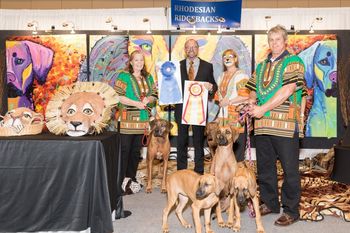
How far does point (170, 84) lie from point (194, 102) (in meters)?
0.37

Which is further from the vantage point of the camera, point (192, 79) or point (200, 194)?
point (192, 79)

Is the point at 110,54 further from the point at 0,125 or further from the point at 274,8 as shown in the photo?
the point at 0,125

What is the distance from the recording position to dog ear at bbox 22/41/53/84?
7750mm

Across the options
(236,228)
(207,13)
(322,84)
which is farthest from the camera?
(322,84)

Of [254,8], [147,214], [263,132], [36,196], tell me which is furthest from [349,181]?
[254,8]

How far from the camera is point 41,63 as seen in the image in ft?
25.5

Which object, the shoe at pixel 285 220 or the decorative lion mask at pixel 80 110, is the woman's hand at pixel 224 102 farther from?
the decorative lion mask at pixel 80 110

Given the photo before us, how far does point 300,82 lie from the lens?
341 centimetres

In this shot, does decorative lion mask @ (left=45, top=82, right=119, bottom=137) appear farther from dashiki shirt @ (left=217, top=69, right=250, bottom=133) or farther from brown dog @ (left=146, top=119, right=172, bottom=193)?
dashiki shirt @ (left=217, top=69, right=250, bottom=133)

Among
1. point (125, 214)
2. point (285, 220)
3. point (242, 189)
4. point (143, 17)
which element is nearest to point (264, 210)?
point (285, 220)

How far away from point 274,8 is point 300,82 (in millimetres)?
4886

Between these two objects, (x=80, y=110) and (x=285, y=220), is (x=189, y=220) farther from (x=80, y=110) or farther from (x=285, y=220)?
(x=80, y=110)

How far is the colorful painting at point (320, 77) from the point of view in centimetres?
750

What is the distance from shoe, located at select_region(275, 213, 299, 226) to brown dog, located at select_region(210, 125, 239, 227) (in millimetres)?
517
